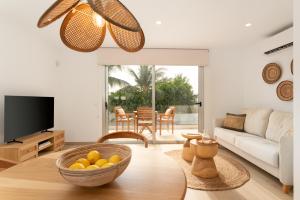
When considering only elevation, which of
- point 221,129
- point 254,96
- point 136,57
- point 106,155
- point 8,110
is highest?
point 136,57

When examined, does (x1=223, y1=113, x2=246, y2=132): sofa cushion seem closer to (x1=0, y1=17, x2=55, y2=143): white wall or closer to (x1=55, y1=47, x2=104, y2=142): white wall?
(x1=55, y1=47, x2=104, y2=142): white wall

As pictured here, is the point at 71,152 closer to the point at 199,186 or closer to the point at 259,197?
the point at 199,186

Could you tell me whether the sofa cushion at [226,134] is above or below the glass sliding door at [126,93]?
below

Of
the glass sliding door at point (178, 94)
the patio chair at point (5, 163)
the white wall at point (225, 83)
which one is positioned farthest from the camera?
the glass sliding door at point (178, 94)

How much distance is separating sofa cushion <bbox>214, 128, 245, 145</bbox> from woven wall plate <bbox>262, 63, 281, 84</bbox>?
4.16ft

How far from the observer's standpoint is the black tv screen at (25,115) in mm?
2812

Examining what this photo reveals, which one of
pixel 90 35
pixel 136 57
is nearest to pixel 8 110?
pixel 90 35

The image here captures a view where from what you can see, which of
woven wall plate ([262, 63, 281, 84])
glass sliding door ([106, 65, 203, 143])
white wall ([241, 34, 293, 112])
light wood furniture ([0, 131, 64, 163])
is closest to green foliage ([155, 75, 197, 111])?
glass sliding door ([106, 65, 203, 143])

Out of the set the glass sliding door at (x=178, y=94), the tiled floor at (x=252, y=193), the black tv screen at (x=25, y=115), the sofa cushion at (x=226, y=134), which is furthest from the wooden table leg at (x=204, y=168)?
the black tv screen at (x=25, y=115)

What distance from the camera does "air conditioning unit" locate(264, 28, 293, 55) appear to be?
3.22 metres

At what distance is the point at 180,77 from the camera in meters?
A: 4.93

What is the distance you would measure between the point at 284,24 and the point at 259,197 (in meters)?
2.93

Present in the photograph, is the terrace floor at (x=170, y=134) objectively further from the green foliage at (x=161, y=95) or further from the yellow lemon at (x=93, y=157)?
the yellow lemon at (x=93, y=157)

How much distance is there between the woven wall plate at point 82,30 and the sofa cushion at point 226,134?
3.19 meters
